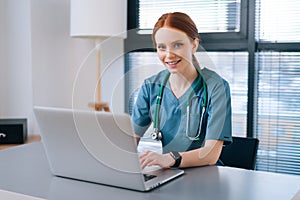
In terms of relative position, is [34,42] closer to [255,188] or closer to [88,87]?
[88,87]

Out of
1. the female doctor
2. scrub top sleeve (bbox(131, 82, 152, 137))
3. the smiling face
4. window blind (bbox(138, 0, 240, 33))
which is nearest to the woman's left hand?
the female doctor

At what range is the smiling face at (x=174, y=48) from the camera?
1137 mm

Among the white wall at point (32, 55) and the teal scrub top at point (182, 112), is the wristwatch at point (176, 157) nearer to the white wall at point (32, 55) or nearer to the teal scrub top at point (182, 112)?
the teal scrub top at point (182, 112)

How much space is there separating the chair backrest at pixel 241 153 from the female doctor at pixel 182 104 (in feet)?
0.89

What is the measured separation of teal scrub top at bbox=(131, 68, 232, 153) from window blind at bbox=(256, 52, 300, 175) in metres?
1.42

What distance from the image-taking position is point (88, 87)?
120cm

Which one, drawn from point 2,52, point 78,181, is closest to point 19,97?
point 2,52

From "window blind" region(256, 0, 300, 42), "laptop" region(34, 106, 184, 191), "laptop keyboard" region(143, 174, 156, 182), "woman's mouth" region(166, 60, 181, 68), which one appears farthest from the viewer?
"window blind" region(256, 0, 300, 42)

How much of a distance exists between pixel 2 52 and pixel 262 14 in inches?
67.1

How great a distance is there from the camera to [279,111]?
2699mm

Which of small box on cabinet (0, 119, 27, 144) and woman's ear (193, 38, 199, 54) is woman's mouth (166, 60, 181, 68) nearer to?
woman's ear (193, 38, 199, 54)

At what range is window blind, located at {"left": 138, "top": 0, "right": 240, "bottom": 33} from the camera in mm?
2803

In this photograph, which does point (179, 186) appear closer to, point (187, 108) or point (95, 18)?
point (187, 108)

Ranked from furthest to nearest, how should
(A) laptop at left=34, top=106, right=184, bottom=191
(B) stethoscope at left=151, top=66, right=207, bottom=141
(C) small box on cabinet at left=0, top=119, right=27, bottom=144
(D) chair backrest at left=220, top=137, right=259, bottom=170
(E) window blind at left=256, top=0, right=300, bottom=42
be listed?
1. (E) window blind at left=256, top=0, right=300, bottom=42
2. (C) small box on cabinet at left=0, top=119, right=27, bottom=144
3. (D) chair backrest at left=220, top=137, right=259, bottom=170
4. (B) stethoscope at left=151, top=66, right=207, bottom=141
5. (A) laptop at left=34, top=106, right=184, bottom=191
